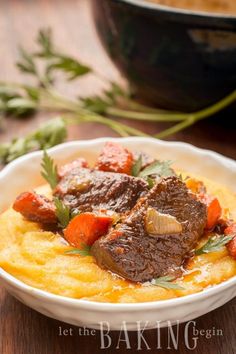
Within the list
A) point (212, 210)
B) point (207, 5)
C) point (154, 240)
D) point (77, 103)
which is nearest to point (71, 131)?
point (77, 103)

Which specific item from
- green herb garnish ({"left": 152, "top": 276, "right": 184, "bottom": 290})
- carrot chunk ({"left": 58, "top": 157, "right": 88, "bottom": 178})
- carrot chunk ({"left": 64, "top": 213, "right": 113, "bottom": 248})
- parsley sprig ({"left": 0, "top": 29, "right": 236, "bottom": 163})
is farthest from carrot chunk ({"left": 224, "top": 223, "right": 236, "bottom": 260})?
parsley sprig ({"left": 0, "top": 29, "right": 236, "bottom": 163})

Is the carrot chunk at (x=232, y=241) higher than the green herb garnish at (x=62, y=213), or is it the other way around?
the green herb garnish at (x=62, y=213)

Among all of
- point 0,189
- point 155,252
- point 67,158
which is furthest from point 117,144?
point 155,252

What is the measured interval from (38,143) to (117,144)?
67 centimetres

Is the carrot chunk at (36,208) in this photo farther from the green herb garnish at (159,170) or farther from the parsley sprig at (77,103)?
the parsley sprig at (77,103)

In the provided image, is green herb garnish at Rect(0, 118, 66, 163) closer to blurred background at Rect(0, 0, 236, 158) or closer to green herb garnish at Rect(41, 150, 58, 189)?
blurred background at Rect(0, 0, 236, 158)

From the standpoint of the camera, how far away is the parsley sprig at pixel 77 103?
3.65 meters

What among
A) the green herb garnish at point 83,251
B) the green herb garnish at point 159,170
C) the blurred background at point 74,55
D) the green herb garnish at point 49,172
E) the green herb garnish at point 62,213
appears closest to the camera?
the green herb garnish at point 83,251

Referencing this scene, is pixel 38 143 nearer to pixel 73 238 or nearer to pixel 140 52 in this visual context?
pixel 140 52

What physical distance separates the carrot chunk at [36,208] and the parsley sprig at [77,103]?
37.1 inches

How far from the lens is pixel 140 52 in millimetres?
3607

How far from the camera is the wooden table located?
231 cm

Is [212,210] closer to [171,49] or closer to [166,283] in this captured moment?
[166,283]

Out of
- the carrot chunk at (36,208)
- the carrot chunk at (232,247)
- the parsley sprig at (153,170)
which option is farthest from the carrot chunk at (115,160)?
the carrot chunk at (232,247)
